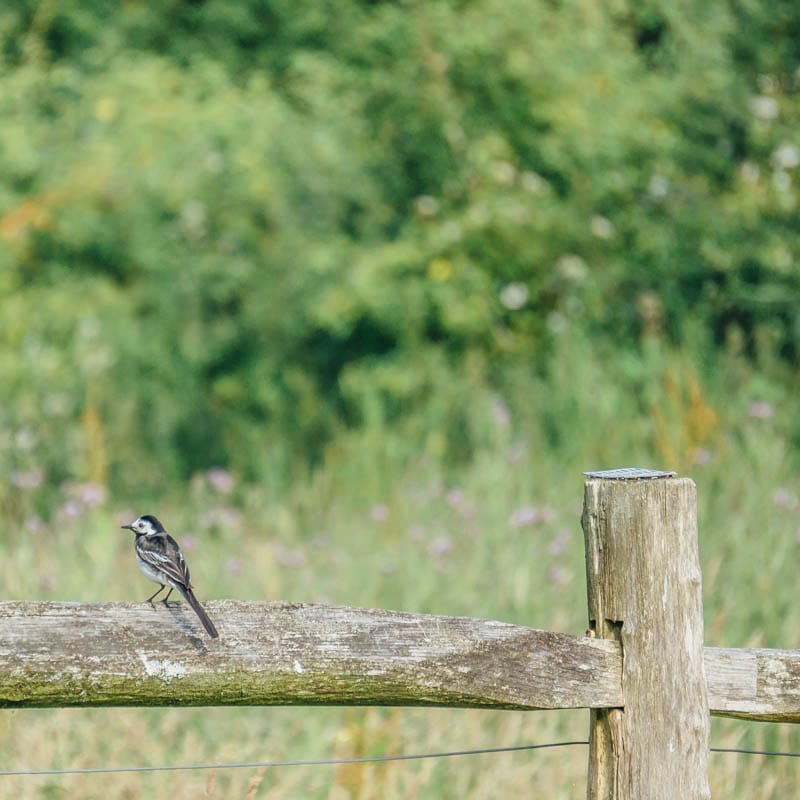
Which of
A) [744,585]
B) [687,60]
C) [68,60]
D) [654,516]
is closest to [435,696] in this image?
[654,516]

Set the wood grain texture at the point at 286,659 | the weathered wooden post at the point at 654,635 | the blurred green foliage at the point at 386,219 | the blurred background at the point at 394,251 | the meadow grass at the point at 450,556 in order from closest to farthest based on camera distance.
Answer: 1. the wood grain texture at the point at 286,659
2. the weathered wooden post at the point at 654,635
3. the meadow grass at the point at 450,556
4. the blurred background at the point at 394,251
5. the blurred green foliage at the point at 386,219

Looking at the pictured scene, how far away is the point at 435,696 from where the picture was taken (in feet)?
7.66

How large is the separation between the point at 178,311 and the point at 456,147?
87.6 inches

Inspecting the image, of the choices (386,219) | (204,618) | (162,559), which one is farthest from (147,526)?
(386,219)

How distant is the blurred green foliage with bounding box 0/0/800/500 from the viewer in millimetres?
8539

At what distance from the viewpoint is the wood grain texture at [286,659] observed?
222cm

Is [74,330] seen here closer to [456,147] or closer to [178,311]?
[178,311]

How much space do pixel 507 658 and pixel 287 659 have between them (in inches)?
15.5

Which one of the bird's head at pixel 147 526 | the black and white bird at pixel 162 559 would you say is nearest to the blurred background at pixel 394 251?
the bird's head at pixel 147 526

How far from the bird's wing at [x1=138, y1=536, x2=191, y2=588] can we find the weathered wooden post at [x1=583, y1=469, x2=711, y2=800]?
888 millimetres

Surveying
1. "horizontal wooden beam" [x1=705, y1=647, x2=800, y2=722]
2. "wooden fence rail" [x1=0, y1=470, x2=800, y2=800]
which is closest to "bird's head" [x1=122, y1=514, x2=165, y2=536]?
"wooden fence rail" [x1=0, y1=470, x2=800, y2=800]

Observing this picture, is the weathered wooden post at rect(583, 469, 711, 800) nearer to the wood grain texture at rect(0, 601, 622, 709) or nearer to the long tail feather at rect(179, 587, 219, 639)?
the wood grain texture at rect(0, 601, 622, 709)

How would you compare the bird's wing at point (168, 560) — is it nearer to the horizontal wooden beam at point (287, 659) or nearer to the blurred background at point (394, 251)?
the horizontal wooden beam at point (287, 659)

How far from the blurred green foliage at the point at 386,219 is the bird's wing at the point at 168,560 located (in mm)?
5406
